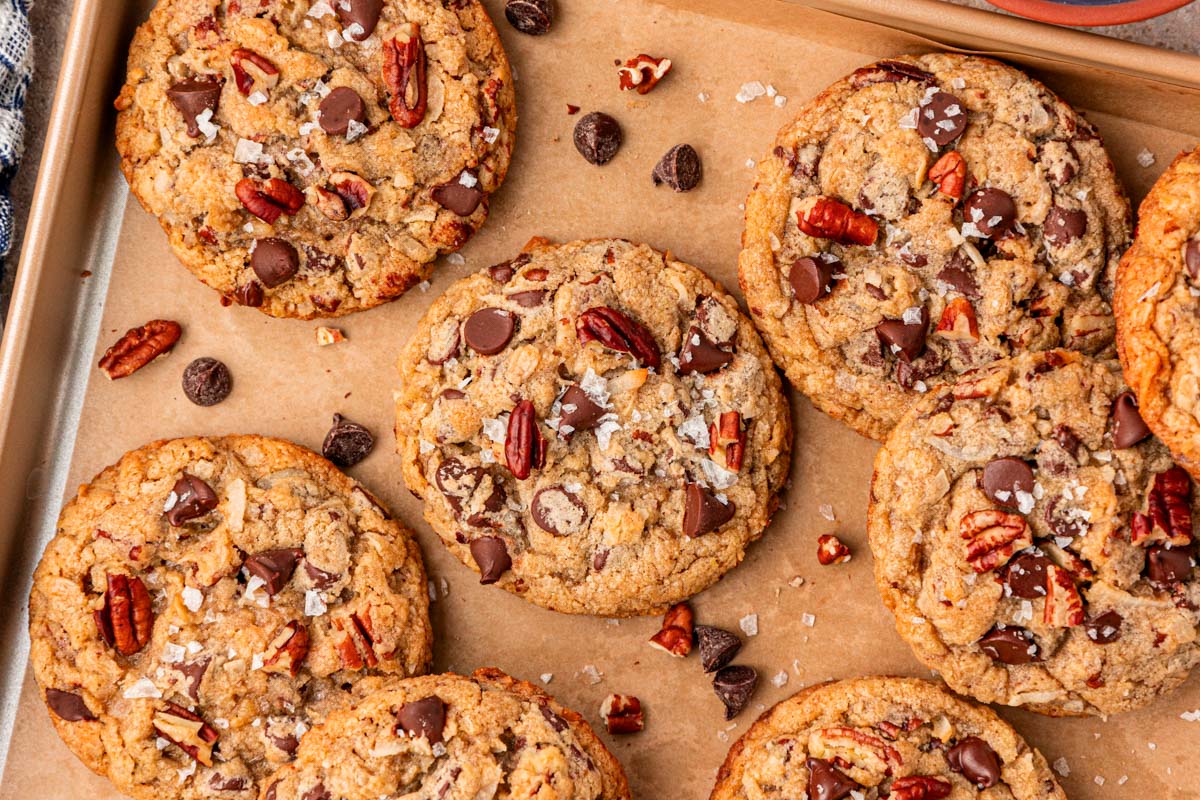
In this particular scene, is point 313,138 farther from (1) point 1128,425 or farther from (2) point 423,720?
(1) point 1128,425

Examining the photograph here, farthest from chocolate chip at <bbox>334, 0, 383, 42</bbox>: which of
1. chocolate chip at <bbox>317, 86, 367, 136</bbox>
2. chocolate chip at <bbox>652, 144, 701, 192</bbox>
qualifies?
chocolate chip at <bbox>652, 144, 701, 192</bbox>

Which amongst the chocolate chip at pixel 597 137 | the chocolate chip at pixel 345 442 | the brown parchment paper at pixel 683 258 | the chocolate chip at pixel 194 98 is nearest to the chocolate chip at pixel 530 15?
the brown parchment paper at pixel 683 258

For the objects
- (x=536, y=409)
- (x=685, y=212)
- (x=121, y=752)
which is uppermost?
(x=685, y=212)

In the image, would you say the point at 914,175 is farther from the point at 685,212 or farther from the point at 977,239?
the point at 685,212

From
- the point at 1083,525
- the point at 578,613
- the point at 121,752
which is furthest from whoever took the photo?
the point at 578,613

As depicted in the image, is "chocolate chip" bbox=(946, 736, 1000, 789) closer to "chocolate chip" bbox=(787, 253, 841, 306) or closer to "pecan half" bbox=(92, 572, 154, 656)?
"chocolate chip" bbox=(787, 253, 841, 306)

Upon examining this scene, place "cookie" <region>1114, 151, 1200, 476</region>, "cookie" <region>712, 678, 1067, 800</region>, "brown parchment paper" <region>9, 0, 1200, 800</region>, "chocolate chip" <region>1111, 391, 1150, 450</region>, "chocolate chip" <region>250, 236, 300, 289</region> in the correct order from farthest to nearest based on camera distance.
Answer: "brown parchment paper" <region>9, 0, 1200, 800</region> < "chocolate chip" <region>250, 236, 300, 289</region> < "cookie" <region>712, 678, 1067, 800</region> < "chocolate chip" <region>1111, 391, 1150, 450</region> < "cookie" <region>1114, 151, 1200, 476</region>

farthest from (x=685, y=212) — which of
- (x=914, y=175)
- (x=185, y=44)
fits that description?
(x=185, y=44)

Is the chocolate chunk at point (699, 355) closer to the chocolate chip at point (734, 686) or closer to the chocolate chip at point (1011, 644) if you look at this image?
the chocolate chip at point (734, 686)
